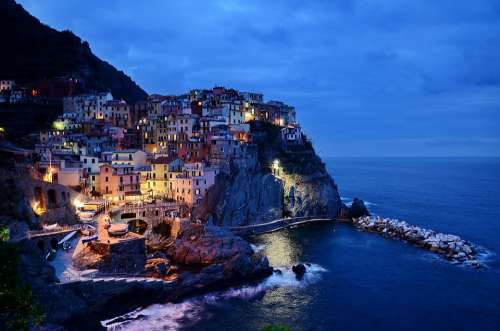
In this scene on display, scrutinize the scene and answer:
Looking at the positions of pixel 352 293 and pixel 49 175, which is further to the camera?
pixel 49 175

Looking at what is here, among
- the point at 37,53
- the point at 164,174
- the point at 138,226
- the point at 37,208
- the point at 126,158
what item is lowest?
the point at 138,226

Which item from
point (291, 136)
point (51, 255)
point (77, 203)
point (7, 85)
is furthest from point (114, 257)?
point (7, 85)

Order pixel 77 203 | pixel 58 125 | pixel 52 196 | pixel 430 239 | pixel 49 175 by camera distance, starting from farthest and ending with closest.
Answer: pixel 58 125, pixel 430 239, pixel 49 175, pixel 77 203, pixel 52 196

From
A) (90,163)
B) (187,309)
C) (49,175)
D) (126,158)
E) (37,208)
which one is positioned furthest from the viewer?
(126,158)

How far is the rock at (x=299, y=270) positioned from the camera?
49931 millimetres

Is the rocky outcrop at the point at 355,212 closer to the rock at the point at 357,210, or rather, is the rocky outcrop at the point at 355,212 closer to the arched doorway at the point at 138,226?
the rock at the point at 357,210

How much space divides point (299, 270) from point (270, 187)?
28368 mm

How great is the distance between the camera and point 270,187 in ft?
256

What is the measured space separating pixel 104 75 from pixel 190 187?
7543 cm

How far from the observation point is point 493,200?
107812 millimetres

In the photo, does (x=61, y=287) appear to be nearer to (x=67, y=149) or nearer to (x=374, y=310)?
(x=374, y=310)

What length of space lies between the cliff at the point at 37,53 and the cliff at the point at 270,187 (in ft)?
152

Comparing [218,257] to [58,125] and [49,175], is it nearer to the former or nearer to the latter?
[49,175]

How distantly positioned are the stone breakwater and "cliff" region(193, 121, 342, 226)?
1024cm
